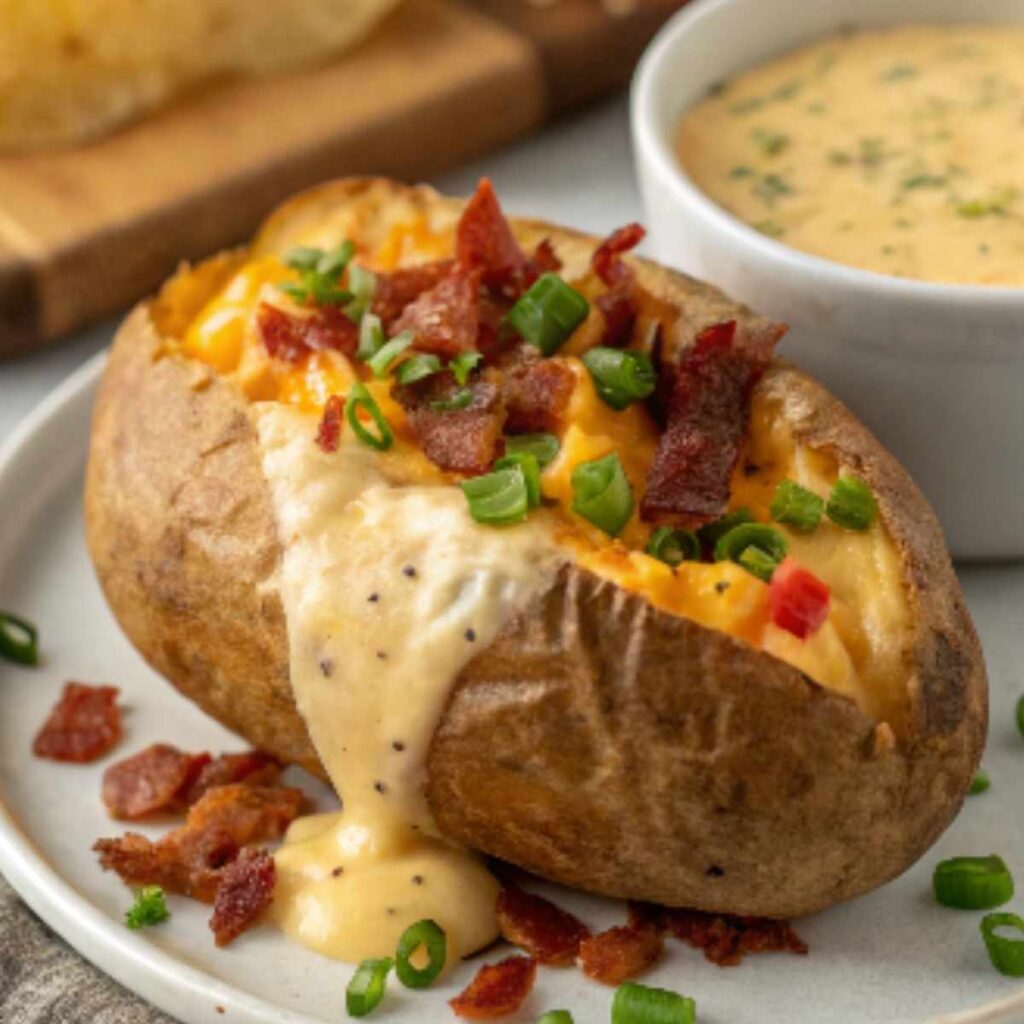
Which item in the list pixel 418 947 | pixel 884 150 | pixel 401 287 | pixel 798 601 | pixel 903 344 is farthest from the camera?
pixel 884 150

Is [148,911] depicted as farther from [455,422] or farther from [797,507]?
[797,507]

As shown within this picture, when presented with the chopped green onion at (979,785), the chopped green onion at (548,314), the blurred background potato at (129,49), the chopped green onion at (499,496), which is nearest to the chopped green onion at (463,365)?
the chopped green onion at (548,314)

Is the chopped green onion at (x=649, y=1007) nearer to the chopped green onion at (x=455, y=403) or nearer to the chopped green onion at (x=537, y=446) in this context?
the chopped green onion at (x=537, y=446)

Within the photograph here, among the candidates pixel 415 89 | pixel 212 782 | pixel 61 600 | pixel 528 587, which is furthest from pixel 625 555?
pixel 415 89

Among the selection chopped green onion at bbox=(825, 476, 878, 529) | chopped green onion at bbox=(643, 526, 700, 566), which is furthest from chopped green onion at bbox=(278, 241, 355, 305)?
chopped green onion at bbox=(825, 476, 878, 529)

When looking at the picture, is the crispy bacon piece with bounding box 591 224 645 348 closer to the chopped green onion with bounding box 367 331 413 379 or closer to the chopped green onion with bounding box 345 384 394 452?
the chopped green onion with bounding box 367 331 413 379

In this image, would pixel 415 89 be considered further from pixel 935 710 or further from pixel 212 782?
pixel 935 710

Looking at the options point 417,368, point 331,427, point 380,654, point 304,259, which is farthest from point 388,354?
point 380,654
